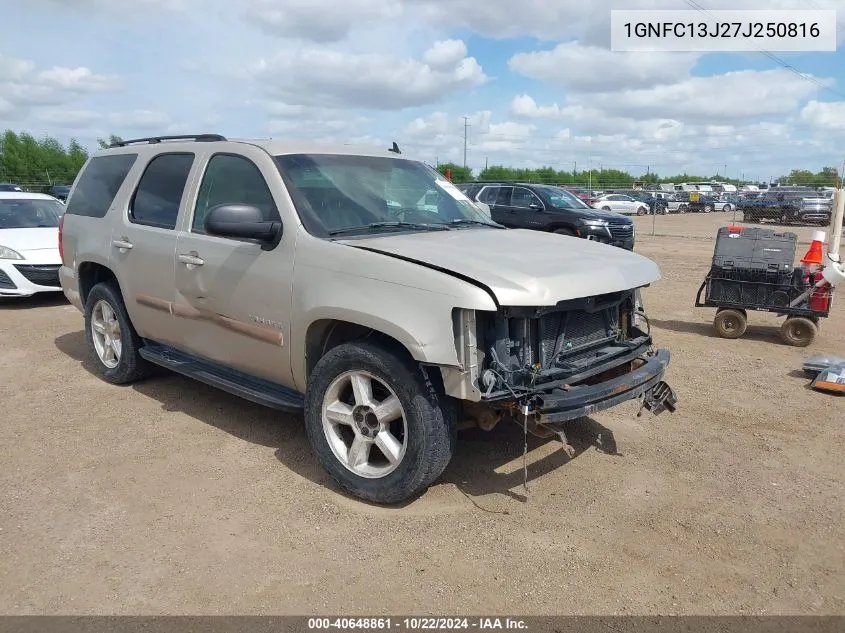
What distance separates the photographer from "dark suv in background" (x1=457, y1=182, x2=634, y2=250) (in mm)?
14977

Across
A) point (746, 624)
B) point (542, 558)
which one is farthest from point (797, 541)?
point (542, 558)

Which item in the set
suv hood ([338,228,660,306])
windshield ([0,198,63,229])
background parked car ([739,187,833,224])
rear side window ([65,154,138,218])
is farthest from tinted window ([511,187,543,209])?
background parked car ([739,187,833,224])

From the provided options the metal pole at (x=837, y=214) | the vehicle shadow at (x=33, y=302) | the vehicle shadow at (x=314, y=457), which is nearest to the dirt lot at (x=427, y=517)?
the vehicle shadow at (x=314, y=457)

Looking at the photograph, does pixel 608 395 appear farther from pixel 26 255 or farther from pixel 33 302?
pixel 33 302

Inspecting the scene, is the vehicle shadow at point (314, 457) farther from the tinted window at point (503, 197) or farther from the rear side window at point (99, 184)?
the tinted window at point (503, 197)

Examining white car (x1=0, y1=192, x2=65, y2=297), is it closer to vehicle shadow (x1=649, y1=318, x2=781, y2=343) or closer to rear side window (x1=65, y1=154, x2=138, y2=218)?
rear side window (x1=65, y1=154, x2=138, y2=218)

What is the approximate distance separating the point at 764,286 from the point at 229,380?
6.10 meters

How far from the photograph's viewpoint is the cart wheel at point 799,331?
293 inches

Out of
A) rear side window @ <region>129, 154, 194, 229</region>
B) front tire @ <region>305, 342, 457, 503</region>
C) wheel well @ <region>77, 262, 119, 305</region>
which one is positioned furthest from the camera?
wheel well @ <region>77, 262, 119, 305</region>

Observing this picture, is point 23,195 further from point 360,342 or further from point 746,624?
point 746,624

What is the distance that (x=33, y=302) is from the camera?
10016 millimetres

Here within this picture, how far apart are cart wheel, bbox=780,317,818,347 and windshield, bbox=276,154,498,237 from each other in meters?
4.45

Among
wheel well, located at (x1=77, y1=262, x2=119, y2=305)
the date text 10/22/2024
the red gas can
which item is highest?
wheel well, located at (x1=77, y1=262, x2=119, y2=305)

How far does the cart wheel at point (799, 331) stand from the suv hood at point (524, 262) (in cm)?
415
